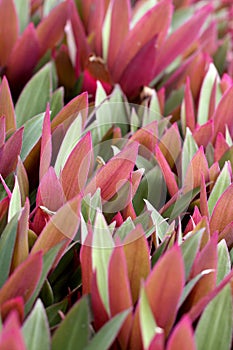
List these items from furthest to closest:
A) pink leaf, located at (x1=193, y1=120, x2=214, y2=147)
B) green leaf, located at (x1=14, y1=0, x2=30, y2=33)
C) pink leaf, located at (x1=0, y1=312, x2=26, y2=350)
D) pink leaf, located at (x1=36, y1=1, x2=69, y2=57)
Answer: green leaf, located at (x1=14, y1=0, x2=30, y2=33) → pink leaf, located at (x1=36, y1=1, x2=69, y2=57) → pink leaf, located at (x1=193, y1=120, x2=214, y2=147) → pink leaf, located at (x1=0, y1=312, x2=26, y2=350)

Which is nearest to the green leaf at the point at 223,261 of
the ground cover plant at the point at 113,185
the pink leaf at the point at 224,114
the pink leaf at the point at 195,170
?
the ground cover plant at the point at 113,185

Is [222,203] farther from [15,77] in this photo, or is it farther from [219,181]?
[15,77]

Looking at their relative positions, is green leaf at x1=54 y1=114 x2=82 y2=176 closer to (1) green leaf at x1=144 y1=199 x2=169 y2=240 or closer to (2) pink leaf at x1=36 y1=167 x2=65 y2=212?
(2) pink leaf at x1=36 y1=167 x2=65 y2=212

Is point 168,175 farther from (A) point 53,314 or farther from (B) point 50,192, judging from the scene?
(A) point 53,314

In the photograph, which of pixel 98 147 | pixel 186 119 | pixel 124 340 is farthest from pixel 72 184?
pixel 186 119

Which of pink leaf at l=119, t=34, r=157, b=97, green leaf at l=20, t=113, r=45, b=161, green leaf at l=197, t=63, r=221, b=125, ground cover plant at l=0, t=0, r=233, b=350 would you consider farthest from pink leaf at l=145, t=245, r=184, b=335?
pink leaf at l=119, t=34, r=157, b=97

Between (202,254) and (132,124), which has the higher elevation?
(132,124)
